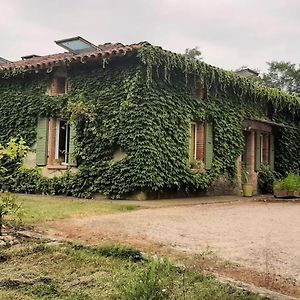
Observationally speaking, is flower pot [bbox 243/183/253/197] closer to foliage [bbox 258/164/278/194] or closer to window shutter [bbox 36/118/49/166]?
foliage [bbox 258/164/278/194]

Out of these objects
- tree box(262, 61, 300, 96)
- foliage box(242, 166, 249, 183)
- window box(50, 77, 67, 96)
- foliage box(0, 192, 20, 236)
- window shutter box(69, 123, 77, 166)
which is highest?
tree box(262, 61, 300, 96)

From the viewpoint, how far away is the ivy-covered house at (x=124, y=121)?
40.1 feet

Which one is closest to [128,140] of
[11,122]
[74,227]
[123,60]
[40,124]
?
[123,60]

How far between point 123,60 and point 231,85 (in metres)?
4.11

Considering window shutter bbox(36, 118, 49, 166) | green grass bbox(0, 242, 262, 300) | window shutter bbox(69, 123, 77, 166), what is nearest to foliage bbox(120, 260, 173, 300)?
green grass bbox(0, 242, 262, 300)

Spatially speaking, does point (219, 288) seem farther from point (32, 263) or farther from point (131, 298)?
point (32, 263)

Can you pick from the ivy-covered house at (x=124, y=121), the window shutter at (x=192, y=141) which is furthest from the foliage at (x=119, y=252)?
the window shutter at (x=192, y=141)

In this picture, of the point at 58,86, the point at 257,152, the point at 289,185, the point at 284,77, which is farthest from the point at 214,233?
the point at 284,77

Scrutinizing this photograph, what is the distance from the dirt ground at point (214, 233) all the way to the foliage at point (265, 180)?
772 cm

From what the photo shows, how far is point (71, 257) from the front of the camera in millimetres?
4688

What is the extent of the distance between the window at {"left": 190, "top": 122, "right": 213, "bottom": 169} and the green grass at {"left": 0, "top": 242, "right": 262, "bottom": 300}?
9616 millimetres

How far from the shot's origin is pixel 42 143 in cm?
1377

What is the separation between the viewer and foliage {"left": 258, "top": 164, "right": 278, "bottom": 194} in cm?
1730

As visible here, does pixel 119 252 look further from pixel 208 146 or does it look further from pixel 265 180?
pixel 265 180
